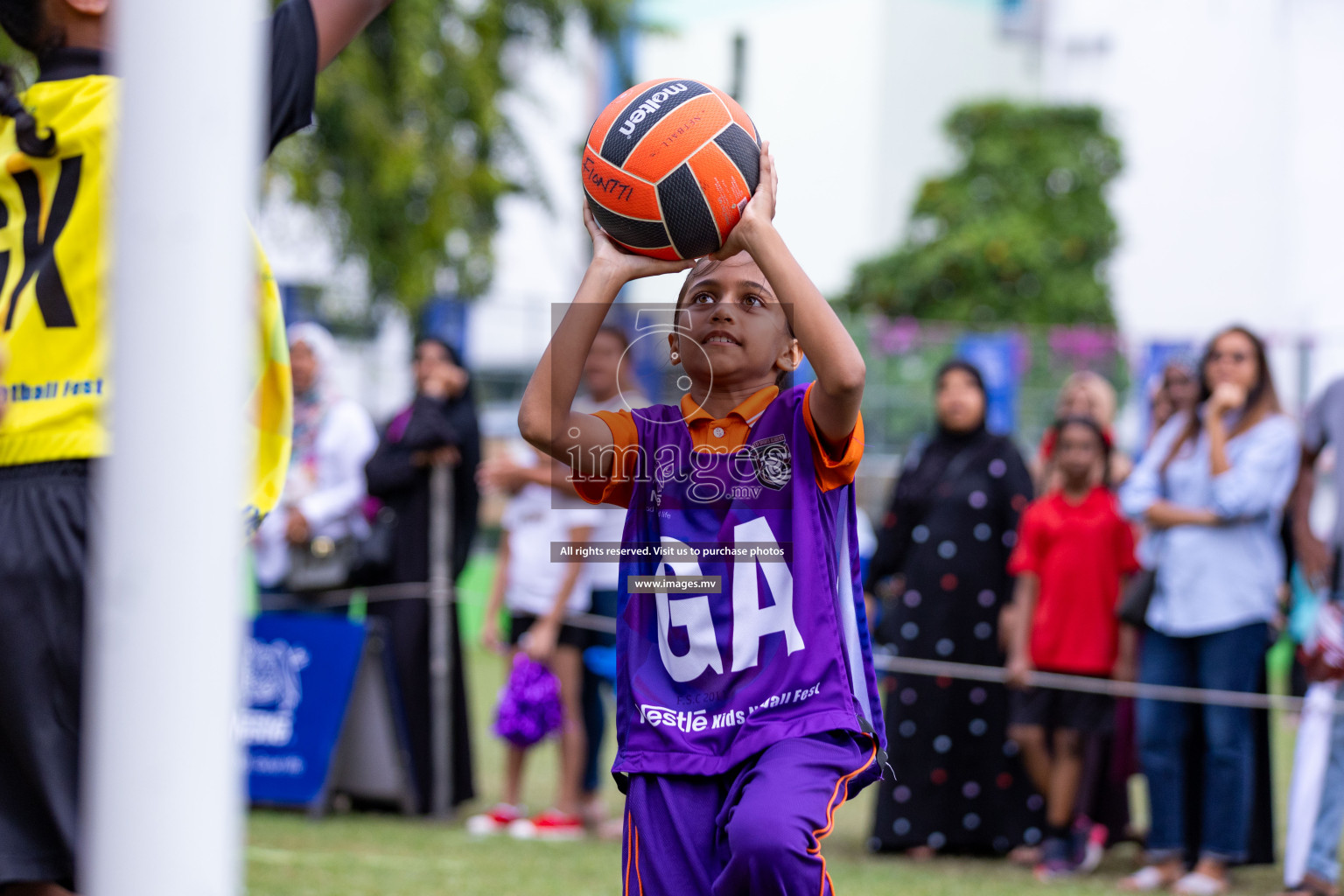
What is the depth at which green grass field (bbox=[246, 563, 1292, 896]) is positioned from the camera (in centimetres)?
543

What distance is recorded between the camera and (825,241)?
49.1 m

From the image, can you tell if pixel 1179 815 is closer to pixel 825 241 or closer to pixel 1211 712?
pixel 1211 712

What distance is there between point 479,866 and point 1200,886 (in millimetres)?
2937

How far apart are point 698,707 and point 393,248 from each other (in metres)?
13.8

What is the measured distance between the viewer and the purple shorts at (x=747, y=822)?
2.51 metres

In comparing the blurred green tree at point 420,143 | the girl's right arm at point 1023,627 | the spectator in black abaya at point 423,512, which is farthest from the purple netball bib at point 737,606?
the blurred green tree at point 420,143

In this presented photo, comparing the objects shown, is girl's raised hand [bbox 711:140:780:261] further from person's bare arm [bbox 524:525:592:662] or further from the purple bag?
the purple bag

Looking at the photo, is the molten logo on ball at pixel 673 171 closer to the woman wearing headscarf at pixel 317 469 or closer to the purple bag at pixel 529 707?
the purple bag at pixel 529 707

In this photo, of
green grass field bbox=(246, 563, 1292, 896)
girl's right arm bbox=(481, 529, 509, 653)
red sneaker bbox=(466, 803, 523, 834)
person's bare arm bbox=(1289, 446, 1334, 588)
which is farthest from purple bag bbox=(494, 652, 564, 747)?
person's bare arm bbox=(1289, 446, 1334, 588)

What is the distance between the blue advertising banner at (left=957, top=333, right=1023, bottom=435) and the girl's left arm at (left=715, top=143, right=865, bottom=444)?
11.3 m

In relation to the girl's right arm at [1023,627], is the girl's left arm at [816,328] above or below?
above

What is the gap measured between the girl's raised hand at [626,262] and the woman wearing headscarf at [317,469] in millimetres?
4585

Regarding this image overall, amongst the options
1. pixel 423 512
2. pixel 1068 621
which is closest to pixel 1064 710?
pixel 1068 621

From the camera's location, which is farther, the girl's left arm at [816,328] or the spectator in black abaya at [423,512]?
the spectator in black abaya at [423,512]
